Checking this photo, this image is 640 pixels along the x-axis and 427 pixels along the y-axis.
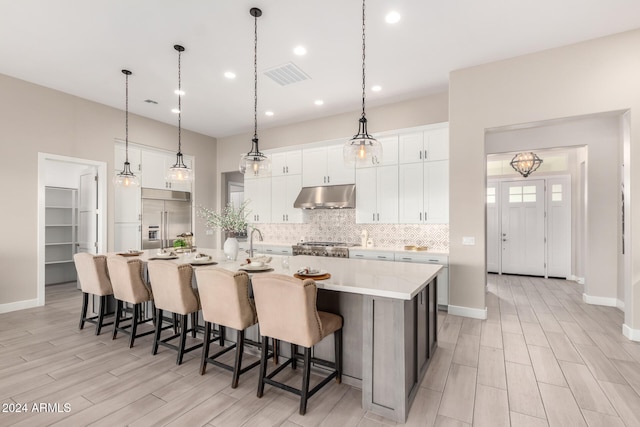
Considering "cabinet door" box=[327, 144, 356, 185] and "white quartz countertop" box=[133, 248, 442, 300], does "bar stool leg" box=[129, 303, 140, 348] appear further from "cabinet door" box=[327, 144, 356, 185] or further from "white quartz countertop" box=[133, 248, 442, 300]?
"cabinet door" box=[327, 144, 356, 185]

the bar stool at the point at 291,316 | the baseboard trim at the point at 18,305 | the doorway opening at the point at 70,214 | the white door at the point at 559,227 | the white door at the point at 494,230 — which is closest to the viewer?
the bar stool at the point at 291,316

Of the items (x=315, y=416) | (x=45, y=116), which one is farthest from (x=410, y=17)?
(x=45, y=116)

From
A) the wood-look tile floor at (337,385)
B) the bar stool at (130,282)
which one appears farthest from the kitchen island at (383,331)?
the bar stool at (130,282)

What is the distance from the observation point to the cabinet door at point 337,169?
19.3ft

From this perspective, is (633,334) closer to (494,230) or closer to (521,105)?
(521,105)

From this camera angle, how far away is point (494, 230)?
7715 mm

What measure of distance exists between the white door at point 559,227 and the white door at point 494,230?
1003 mm

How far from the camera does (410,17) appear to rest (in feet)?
10.4

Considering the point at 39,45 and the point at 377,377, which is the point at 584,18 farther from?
the point at 39,45

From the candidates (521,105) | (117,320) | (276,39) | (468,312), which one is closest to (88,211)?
(117,320)

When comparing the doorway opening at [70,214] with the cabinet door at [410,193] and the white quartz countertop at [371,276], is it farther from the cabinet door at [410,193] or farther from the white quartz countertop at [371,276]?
the cabinet door at [410,193]

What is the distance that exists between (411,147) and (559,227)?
14.8ft

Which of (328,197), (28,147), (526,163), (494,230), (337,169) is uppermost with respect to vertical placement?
(526,163)

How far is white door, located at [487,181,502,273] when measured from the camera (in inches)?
301
